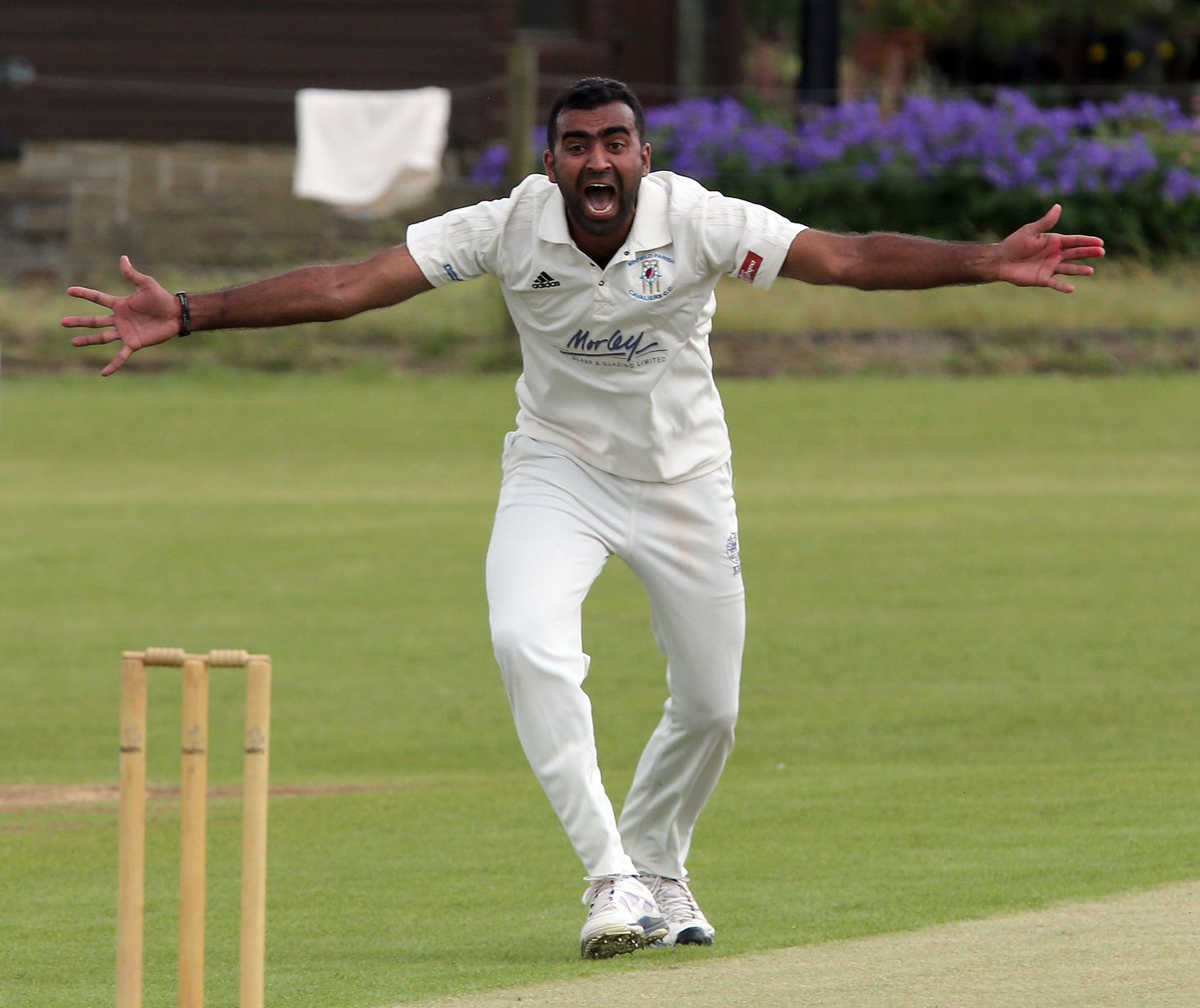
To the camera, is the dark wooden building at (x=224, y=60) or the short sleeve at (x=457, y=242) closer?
the short sleeve at (x=457, y=242)

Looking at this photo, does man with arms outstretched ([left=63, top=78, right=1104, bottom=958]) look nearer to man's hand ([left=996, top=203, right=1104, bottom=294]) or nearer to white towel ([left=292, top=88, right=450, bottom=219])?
man's hand ([left=996, top=203, right=1104, bottom=294])

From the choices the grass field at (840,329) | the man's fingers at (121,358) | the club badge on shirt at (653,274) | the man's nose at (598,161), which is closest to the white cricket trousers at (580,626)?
the club badge on shirt at (653,274)

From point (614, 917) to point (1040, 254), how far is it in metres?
1.81

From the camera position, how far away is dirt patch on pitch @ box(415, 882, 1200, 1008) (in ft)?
15.8

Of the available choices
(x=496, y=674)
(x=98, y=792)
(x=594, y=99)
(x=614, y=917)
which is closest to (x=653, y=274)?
(x=594, y=99)

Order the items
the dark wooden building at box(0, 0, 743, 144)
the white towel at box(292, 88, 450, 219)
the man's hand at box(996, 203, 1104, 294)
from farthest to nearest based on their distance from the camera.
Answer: the dark wooden building at box(0, 0, 743, 144)
the white towel at box(292, 88, 450, 219)
the man's hand at box(996, 203, 1104, 294)

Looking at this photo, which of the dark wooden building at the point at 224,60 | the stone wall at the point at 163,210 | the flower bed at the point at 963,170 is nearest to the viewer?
the flower bed at the point at 963,170

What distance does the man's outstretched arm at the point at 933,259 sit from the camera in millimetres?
5586

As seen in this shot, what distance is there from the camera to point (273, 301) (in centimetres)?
580

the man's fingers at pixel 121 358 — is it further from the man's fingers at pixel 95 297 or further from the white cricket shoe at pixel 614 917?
the white cricket shoe at pixel 614 917

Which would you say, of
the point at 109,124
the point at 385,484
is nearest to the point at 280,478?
the point at 385,484

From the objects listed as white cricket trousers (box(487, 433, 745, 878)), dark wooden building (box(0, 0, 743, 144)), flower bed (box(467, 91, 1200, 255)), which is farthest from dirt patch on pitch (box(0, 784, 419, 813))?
dark wooden building (box(0, 0, 743, 144))

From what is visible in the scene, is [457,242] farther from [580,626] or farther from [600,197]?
[580,626]

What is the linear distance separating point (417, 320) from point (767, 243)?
14635 mm
